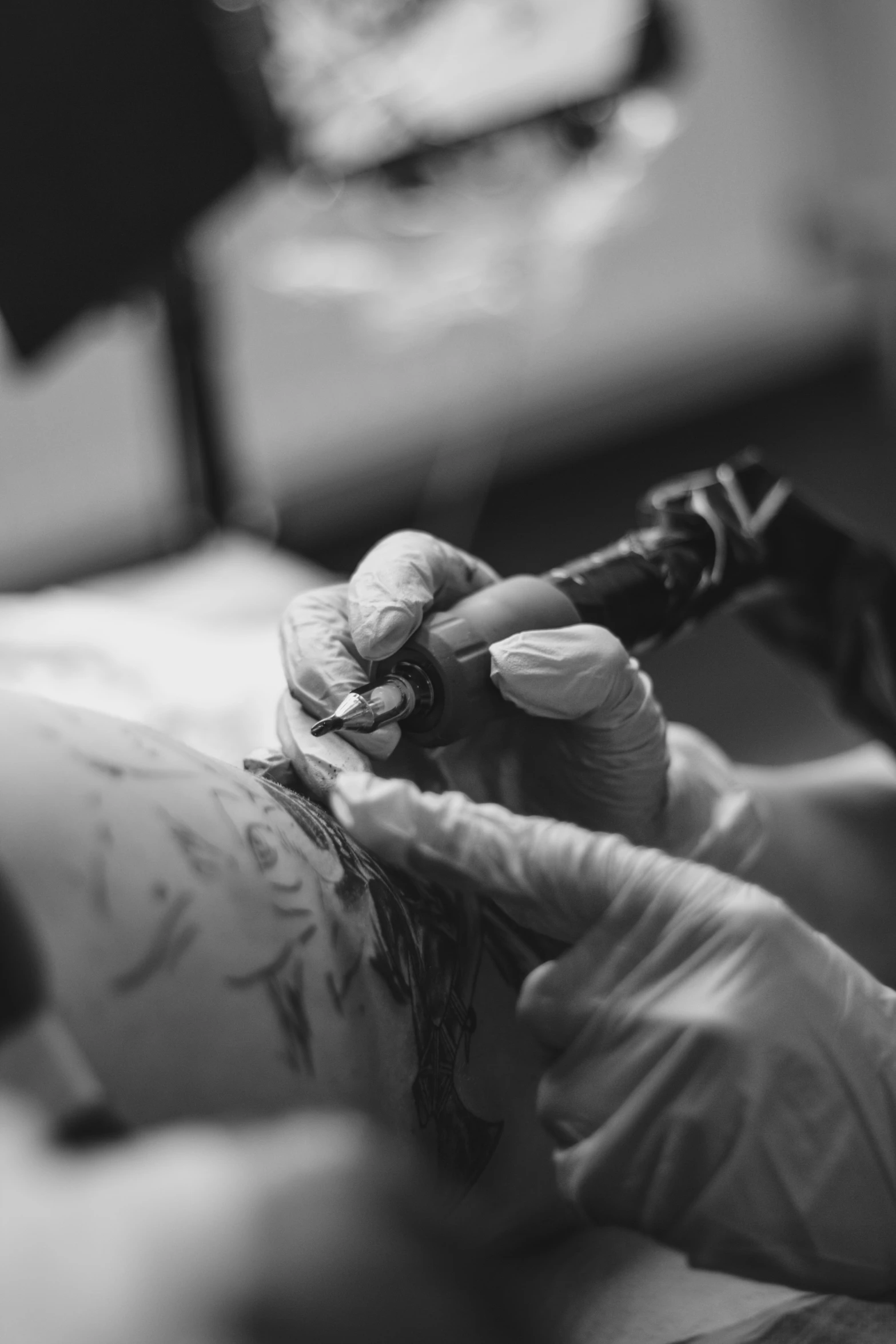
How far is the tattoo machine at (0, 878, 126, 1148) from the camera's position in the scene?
0.54 meters

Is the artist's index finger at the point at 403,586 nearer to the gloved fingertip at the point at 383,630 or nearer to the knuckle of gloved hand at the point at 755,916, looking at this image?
the gloved fingertip at the point at 383,630

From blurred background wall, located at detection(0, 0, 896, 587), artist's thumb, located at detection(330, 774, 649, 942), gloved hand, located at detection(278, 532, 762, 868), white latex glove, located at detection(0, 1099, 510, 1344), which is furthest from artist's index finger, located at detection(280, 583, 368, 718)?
blurred background wall, located at detection(0, 0, 896, 587)

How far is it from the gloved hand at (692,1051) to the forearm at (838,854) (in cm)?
33

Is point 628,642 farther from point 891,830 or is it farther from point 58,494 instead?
point 58,494

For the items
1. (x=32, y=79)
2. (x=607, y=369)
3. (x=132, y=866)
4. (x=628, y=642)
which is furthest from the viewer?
(x=607, y=369)

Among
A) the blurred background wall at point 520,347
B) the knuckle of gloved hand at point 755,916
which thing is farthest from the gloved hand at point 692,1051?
the blurred background wall at point 520,347

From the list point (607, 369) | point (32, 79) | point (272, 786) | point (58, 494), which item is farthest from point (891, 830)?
point (607, 369)

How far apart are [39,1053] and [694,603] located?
67cm

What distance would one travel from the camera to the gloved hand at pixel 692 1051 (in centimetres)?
68

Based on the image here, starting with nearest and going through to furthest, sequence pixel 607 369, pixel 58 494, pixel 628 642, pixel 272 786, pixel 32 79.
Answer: pixel 272 786
pixel 628 642
pixel 32 79
pixel 58 494
pixel 607 369

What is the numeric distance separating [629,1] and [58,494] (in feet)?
5.74

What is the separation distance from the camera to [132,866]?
663mm

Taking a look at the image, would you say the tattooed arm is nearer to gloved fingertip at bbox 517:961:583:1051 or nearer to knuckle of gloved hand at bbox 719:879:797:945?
gloved fingertip at bbox 517:961:583:1051

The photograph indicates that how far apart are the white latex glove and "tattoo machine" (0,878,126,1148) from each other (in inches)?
1.1
